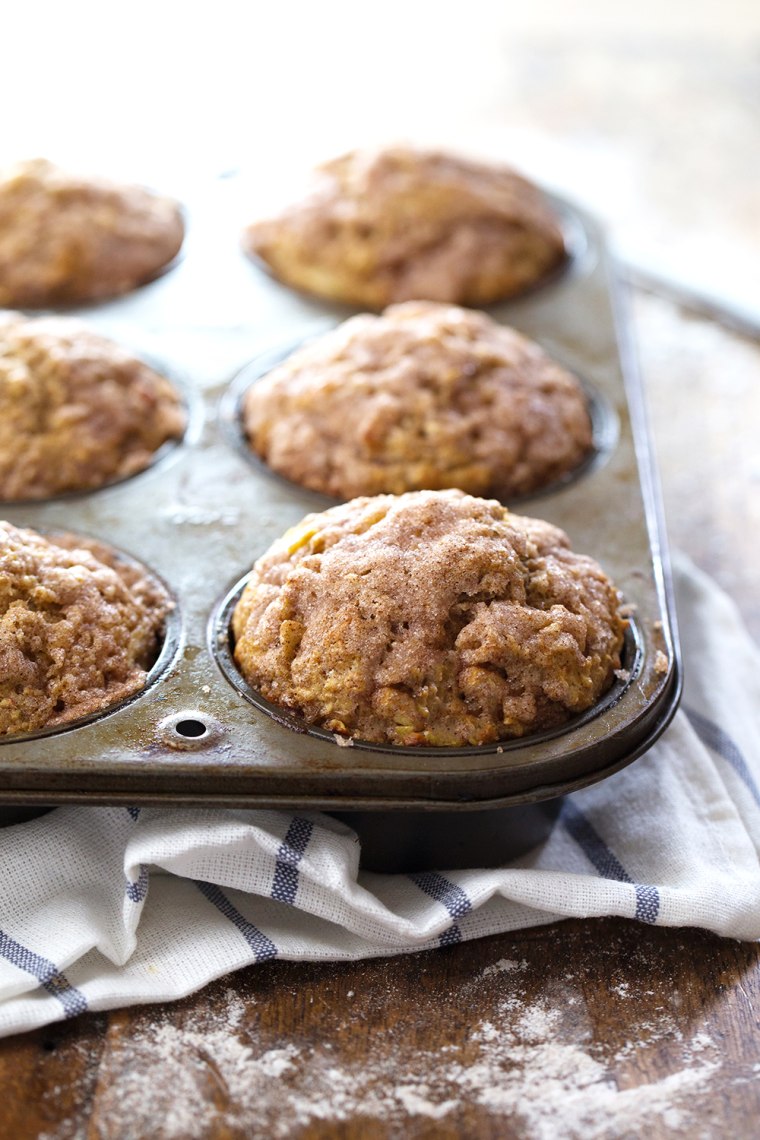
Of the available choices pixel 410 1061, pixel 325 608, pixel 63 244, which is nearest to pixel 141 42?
pixel 63 244

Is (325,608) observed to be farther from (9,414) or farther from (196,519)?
(9,414)

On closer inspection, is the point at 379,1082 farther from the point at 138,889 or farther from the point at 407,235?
the point at 407,235

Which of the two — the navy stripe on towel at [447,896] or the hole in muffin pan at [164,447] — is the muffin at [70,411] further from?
the navy stripe on towel at [447,896]

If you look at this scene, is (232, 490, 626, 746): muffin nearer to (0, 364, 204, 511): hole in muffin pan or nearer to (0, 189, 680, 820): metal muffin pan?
(0, 189, 680, 820): metal muffin pan

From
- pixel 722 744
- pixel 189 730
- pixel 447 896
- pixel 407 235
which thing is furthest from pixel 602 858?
pixel 407 235

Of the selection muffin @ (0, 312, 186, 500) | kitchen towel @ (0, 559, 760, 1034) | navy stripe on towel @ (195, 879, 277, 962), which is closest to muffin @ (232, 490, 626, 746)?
kitchen towel @ (0, 559, 760, 1034)

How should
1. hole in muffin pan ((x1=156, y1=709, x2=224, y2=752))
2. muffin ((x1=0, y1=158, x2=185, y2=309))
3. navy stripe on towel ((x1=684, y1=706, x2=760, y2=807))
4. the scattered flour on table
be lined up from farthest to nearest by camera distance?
muffin ((x1=0, y1=158, x2=185, y2=309))
navy stripe on towel ((x1=684, y1=706, x2=760, y2=807))
hole in muffin pan ((x1=156, y1=709, x2=224, y2=752))
the scattered flour on table

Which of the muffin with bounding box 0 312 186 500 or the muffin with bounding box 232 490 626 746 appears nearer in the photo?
the muffin with bounding box 232 490 626 746

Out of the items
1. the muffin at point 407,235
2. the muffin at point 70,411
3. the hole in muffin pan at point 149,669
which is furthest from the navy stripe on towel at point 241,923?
the muffin at point 407,235

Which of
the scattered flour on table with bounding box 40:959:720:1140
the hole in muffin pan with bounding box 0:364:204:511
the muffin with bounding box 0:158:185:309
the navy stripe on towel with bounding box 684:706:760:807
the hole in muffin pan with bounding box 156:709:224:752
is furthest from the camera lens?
the muffin with bounding box 0:158:185:309
